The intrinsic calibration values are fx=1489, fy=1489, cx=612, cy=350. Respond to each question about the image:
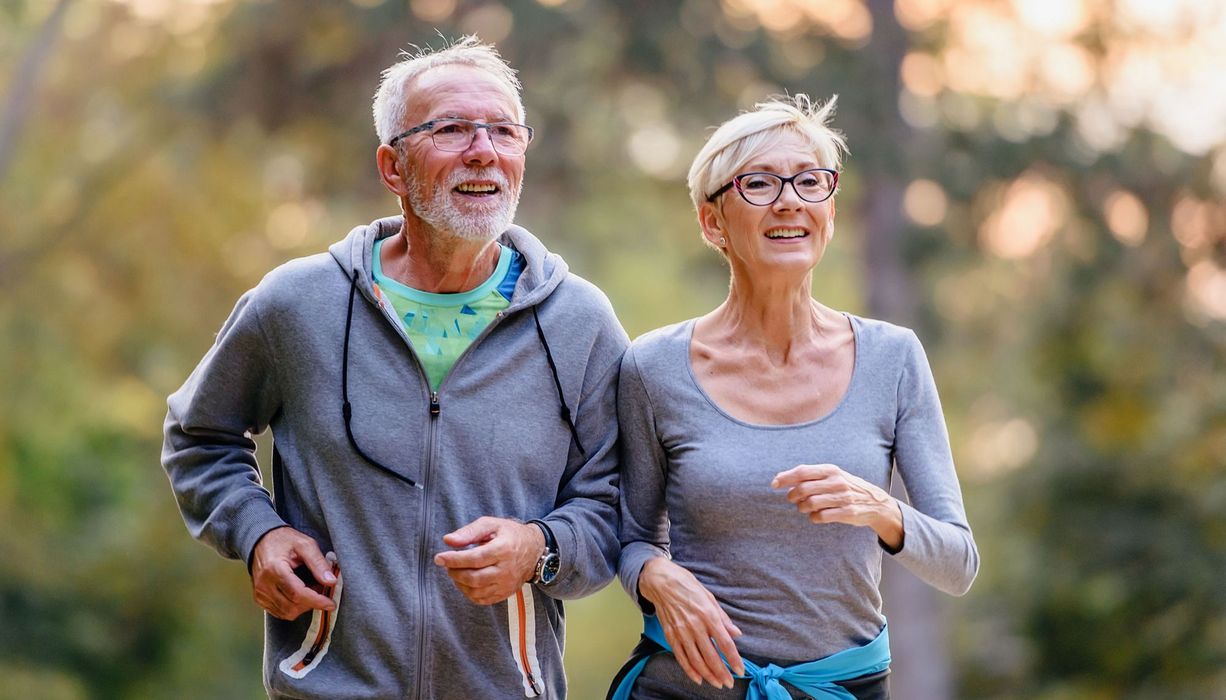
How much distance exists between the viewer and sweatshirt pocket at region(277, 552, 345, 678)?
9.52ft

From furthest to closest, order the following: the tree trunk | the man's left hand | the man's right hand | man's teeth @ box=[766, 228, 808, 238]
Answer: the tree trunk → man's teeth @ box=[766, 228, 808, 238] → the man's right hand → the man's left hand

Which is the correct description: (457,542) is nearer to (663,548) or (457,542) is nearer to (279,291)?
(663,548)

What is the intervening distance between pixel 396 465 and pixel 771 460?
2.40 feet

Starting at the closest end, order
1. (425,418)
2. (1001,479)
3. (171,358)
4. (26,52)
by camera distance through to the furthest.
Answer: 1. (425,418)
2. (26,52)
3. (171,358)
4. (1001,479)

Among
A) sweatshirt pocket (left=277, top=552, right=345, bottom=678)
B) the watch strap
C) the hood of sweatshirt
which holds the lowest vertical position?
sweatshirt pocket (left=277, top=552, right=345, bottom=678)

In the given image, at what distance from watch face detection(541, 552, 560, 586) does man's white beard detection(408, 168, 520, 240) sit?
65 cm

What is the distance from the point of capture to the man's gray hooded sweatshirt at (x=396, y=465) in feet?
9.50

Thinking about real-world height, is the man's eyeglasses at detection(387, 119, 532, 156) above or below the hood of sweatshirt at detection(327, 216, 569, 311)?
above

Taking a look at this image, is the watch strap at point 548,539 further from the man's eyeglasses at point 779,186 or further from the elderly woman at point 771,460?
the man's eyeglasses at point 779,186

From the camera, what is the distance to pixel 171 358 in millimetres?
11602

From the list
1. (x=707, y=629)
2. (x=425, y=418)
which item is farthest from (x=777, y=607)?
(x=425, y=418)

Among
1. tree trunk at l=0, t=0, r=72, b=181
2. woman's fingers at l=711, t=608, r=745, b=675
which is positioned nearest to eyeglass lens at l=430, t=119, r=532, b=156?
woman's fingers at l=711, t=608, r=745, b=675

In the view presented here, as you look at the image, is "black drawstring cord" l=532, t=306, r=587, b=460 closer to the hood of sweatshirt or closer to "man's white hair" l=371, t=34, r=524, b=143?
the hood of sweatshirt

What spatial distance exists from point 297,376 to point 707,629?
0.96 metres
